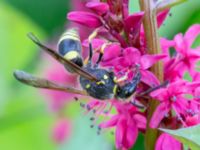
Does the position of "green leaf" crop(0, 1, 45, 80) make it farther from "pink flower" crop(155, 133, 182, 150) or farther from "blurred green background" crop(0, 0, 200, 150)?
"pink flower" crop(155, 133, 182, 150)

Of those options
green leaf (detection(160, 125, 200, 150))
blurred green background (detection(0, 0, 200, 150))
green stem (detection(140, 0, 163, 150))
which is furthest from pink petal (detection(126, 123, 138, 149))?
blurred green background (detection(0, 0, 200, 150))

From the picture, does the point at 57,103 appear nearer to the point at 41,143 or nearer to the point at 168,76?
the point at 41,143

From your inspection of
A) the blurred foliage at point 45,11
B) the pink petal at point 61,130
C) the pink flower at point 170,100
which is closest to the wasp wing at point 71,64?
the pink flower at point 170,100

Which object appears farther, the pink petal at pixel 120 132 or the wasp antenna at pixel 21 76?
the pink petal at pixel 120 132

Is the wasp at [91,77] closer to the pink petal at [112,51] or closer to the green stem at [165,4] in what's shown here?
the pink petal at [112,51]

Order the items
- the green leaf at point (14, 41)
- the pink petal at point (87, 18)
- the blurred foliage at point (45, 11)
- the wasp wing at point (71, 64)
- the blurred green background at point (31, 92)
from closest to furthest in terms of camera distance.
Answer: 1. the wasp wing at point (71, 64)
2. the pink petal at point (87, 18)
3. the blurred green background at point (31, 92)
4. the green leaf at point (14, 41)
5. the blurred foliage at point (45, 11)

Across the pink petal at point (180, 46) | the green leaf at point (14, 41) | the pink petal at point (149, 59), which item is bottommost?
the pink petal at point (149, 59)

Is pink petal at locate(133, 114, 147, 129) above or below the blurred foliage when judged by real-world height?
below
